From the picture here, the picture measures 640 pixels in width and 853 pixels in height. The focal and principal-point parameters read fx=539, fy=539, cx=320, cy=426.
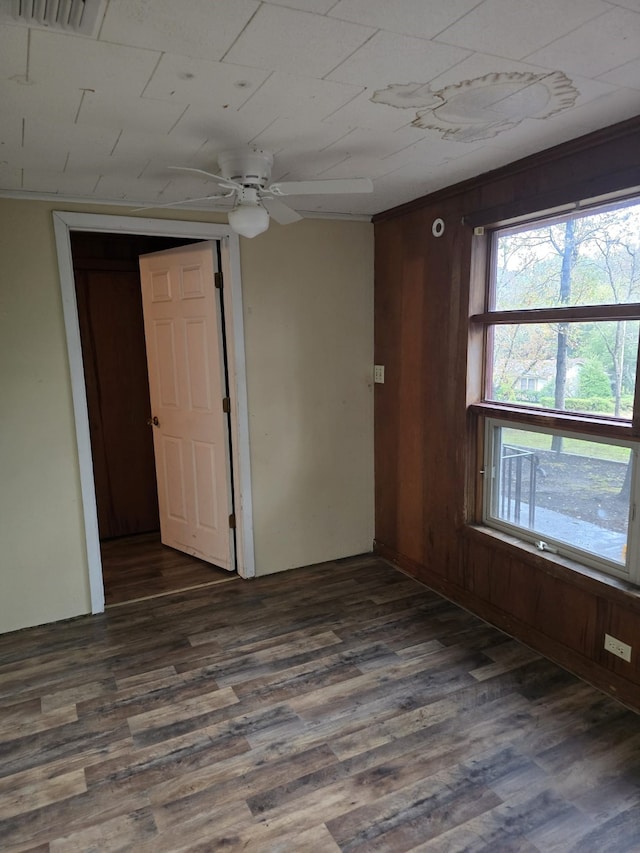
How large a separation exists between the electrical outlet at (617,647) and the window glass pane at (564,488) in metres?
0.33

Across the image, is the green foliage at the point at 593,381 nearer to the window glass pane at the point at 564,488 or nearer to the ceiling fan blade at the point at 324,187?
the window glass pane at the point at 564,488

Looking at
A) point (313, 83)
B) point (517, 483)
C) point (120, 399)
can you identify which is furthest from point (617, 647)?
point (120, 399)

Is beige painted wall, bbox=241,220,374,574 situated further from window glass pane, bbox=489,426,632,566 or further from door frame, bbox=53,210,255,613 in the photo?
window glass pane, bbox=489,426,632,566

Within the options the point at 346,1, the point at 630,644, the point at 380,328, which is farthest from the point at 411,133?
the point at 630,644

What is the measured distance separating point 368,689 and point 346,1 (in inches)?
99.1

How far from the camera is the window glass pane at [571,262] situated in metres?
2.22

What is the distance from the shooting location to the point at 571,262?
246 centimetres

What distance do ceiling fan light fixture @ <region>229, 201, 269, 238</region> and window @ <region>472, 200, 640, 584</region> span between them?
1.35 meters

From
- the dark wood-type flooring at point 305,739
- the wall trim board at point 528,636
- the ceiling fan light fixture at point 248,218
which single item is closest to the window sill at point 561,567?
the wall trim board at point 528,636

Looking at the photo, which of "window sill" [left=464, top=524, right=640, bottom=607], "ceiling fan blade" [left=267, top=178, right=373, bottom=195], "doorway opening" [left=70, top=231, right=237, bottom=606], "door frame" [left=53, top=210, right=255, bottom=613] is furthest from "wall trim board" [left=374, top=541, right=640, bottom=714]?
"ceiling fan blade" [left=267, top=178, right=373, bottom=195]

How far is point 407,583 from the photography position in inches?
139

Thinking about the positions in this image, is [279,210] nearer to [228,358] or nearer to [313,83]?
[313,83]

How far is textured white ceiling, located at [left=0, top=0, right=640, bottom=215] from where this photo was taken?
4.42 ft

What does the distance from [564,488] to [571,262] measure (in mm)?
1058
